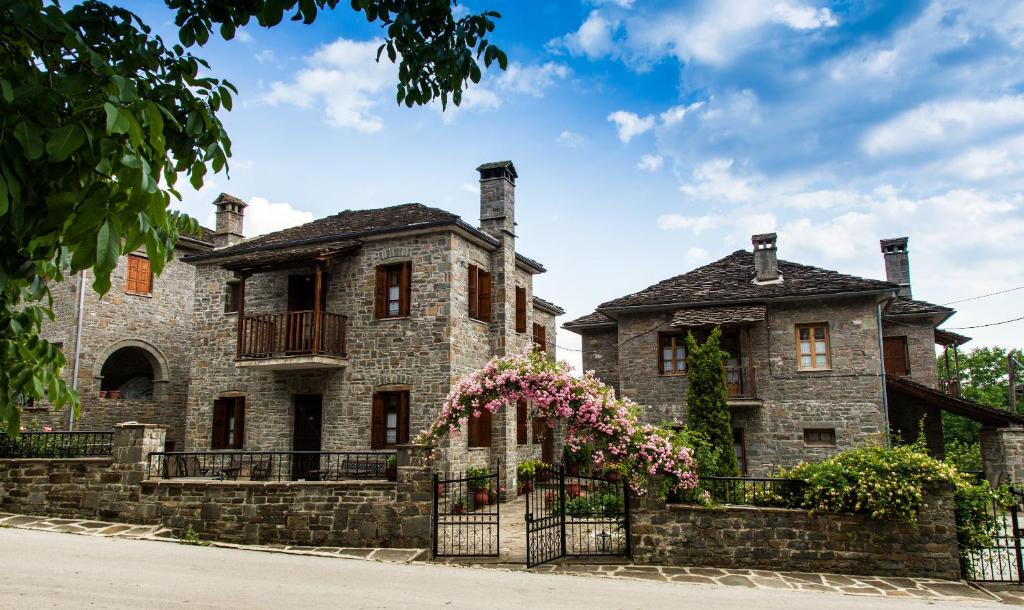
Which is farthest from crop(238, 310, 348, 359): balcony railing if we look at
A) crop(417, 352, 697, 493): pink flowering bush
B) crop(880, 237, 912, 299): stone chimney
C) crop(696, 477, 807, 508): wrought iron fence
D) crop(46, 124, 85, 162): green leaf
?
crop(880, 237, 912, 299): stone chimney

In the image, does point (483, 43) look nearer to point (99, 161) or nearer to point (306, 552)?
point (99, 161)

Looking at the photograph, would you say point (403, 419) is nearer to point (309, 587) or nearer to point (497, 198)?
point (497, 198)

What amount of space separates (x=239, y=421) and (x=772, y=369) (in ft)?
48.9

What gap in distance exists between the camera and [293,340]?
17.5 m

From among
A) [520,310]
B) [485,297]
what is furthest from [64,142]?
[520,310]

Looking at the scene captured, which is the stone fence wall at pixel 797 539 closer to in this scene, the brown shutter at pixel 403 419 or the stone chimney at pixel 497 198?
the brown shutter at pixel 403 419

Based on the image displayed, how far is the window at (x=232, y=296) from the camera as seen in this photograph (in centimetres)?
1966

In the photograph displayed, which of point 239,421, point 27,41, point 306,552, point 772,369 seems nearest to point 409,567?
point 306,552

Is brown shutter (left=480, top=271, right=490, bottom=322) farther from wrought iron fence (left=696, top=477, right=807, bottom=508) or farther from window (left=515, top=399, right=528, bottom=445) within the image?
wrought iron fence (left=696, top=477, right=807, bottom=508)

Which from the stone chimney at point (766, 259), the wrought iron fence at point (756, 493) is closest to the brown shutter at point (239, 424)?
the wrought iron fence at point (756, 493)

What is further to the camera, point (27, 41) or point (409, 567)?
point (409, 567)

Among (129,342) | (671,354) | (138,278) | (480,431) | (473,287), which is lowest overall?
(480,431)

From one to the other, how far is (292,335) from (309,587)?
9629 mm

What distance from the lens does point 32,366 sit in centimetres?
348
